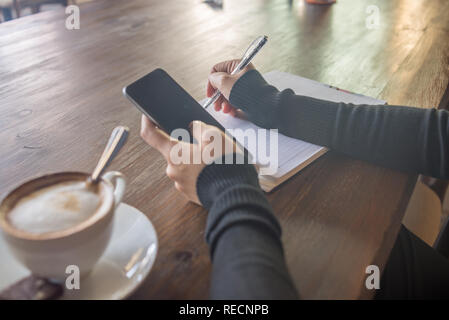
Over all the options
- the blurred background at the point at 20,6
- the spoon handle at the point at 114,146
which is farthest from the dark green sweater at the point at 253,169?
the blurred background at the point at 20,6

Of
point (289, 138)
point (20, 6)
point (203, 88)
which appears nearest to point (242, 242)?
point (289, 138)

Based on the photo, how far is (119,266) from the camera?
406 mm

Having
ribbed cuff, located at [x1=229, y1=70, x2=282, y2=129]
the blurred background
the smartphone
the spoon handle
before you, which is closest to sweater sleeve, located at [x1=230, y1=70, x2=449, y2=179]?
ribbed cuff, located at [x1=229, y1=70, x2=282, y2=129]

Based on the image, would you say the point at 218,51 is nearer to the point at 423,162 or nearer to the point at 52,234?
Answer: the point at 423,162

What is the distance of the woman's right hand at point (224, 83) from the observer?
69 centimetres

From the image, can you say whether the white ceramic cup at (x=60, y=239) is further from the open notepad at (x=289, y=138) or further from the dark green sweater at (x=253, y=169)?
the open notepad at (x=289, y=138)

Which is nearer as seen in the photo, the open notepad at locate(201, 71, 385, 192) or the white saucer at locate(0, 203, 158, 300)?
the white saucer at locate(0, 203, 158, 300)

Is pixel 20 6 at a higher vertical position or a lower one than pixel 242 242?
lower

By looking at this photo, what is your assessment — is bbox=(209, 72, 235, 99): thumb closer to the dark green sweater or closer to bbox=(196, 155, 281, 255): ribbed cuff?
the dark green sweater

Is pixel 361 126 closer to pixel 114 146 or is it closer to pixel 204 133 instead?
pixel 204 133

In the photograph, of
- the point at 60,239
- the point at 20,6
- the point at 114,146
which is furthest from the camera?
the point at 20,6

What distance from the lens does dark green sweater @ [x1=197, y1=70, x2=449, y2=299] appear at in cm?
36

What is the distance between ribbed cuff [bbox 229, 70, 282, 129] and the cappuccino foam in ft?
1.15

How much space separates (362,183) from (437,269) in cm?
26
